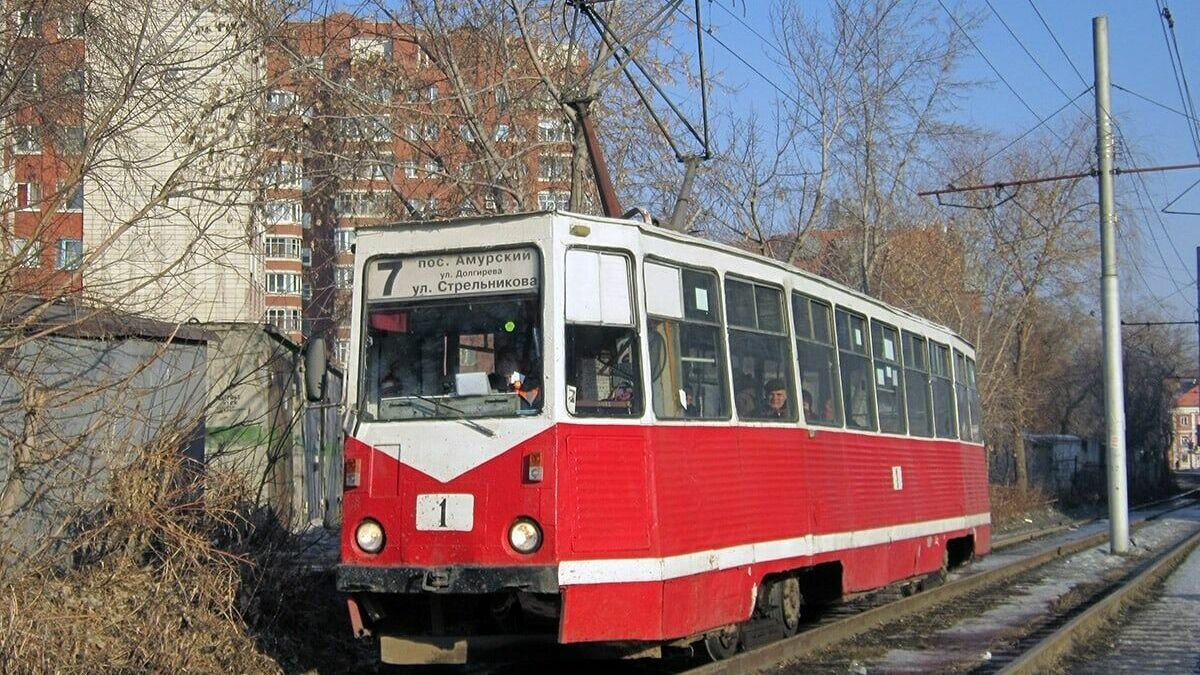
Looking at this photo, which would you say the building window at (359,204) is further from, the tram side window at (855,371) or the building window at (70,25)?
the tram side window at (855,371)

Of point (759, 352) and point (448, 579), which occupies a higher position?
point (759, 352)

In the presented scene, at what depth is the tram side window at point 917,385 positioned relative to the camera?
14.2 m

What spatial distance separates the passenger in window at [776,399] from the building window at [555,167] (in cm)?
863

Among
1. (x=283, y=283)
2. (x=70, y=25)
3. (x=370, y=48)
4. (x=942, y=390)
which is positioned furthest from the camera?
(x=283, y=283)

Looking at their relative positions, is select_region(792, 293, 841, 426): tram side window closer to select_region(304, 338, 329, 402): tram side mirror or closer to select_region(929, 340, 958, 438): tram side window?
select_region(304, 338, 329, 402): tram side mirror

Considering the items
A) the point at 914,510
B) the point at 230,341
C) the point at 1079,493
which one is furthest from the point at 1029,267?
the point at 230,341

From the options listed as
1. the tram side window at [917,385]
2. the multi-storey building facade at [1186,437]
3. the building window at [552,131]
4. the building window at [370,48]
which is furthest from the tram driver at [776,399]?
the multi-storey building facade at [1186,437]

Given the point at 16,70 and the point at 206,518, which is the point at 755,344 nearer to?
the point at 206,518

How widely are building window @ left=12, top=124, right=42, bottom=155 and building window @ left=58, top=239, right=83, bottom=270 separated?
3.96ft

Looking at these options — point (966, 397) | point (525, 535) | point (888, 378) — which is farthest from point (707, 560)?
point (966, 397)

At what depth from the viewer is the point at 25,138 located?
11.5m

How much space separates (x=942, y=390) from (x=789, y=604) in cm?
559

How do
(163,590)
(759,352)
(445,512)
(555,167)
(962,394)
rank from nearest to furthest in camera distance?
(445,512)
(163,590)
(759,352)
(962,394)
(555,167)

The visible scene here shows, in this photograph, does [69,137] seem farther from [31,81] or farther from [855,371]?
[855,371]
